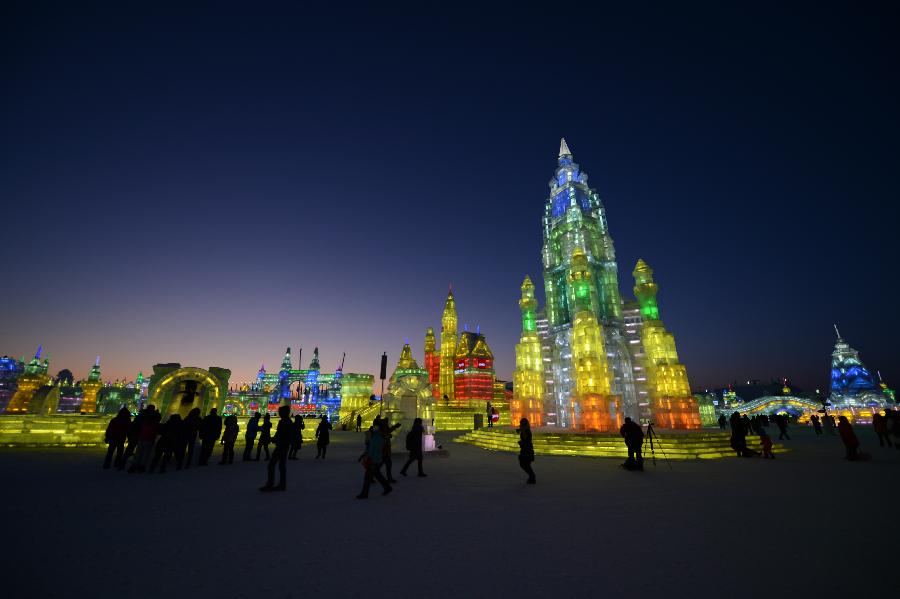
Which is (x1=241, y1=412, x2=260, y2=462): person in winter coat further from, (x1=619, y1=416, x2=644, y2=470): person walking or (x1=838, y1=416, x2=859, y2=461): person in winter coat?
(x1=838, y1=416, x2=859, y2=461): person in winter coat

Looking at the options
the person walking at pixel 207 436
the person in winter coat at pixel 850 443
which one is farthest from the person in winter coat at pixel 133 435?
the person in winter coat at pixel 850 443

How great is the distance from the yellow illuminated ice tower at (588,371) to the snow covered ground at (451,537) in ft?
33.9

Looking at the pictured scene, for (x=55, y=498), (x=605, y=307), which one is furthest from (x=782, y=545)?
(x=605, y=307)

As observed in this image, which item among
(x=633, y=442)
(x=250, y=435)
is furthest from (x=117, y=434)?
(x=633, y=442)

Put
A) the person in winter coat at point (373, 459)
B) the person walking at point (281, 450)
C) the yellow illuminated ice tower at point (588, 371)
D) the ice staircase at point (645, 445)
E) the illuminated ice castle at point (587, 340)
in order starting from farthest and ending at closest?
the illuminated ice castle at point (587, 340) < the yellow illuminated ice tower at point (588, 371) < the ice staircase at point (645, 445) < the person walking at point (281, 450) < the person in winter coat at point (373, 459)

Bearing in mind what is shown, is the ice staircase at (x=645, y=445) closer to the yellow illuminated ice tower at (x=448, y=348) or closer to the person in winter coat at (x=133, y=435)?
the person in winter coat at (x=133, y=435)

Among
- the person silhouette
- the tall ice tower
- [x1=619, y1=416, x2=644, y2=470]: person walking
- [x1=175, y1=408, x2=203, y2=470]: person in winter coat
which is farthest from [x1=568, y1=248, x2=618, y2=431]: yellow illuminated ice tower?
the person silhouette

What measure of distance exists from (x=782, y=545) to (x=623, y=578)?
281 cm

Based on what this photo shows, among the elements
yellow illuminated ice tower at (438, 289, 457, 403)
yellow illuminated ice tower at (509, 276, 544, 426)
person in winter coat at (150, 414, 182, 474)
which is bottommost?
person in winter coat at (150, 414, 182, 474)

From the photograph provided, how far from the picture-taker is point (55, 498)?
695 centimetres

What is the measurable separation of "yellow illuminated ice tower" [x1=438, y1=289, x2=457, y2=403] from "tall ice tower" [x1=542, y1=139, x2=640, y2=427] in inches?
1820

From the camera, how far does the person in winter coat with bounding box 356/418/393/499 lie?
25.1 feet

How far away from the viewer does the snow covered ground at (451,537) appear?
3.66 m

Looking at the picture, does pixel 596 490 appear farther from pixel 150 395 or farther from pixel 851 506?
pixel 150 395
